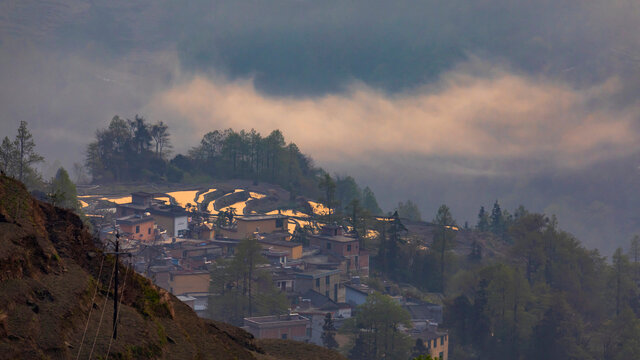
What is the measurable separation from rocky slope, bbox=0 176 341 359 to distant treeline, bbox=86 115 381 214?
363ft

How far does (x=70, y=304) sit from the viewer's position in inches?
851

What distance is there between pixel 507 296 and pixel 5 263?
70.3 meters

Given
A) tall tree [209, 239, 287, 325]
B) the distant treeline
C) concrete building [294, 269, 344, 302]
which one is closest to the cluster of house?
concrete building [294, 269, 344, 302]

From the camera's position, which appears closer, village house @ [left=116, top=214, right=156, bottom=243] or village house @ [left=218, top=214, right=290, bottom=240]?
village house @ [left=116, top=214, right=156, bottom=243]

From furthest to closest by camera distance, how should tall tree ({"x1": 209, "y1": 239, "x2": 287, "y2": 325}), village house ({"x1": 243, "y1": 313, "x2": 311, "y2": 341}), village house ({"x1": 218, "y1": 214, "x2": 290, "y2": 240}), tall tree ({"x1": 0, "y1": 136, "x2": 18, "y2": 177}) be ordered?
village house ({"x1": 218, "y1": 214, "x2": 290, "y2": 240})
tall tree ({"x1": 0, "y1": 136, "x2": 18, "y2": 177})
tall tree ({"x1": 209, "y1": 239, "x2": 287, "y2": 325})
village house ({"x1": 243, "y1": 313, "x2": 311, "y2": 341})

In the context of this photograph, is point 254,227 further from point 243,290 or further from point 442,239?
point 243,290

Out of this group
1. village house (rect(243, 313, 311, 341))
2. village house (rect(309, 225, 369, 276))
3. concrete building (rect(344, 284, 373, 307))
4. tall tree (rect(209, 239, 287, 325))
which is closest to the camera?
village house (rect(243, 313, 311, 341))

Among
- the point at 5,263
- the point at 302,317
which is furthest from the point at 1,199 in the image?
the point at 302,317

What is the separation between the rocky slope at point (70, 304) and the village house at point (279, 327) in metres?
38.3

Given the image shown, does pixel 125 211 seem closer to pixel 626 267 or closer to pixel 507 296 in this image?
pixel 507 296

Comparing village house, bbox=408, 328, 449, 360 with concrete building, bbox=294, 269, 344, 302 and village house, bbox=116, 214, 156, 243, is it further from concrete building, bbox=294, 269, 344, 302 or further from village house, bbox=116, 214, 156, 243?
village house, bbox=116, 214, 156, 243

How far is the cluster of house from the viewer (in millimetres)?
76062

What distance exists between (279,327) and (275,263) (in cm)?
2237

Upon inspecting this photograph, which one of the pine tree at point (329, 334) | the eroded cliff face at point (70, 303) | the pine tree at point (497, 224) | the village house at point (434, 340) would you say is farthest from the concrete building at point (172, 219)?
the eroded cliff face at point (70, 303)
